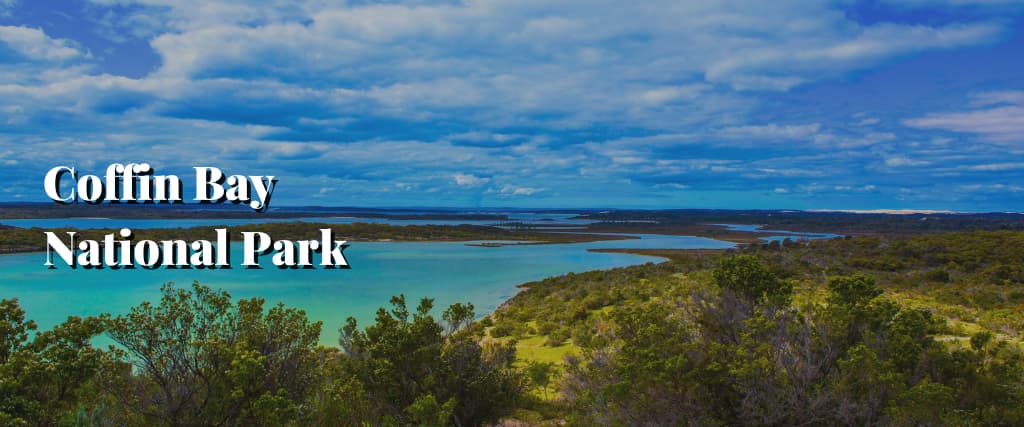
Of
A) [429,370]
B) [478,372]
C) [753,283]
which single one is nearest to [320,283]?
[478,372]

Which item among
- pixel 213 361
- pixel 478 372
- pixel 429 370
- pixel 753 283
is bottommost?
pixel 478 372

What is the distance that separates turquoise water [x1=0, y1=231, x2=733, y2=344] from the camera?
75.7 feet

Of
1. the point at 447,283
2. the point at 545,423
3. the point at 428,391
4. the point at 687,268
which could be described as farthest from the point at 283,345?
the point at 687,268

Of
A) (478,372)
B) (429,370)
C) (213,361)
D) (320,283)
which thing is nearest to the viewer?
(213,361)

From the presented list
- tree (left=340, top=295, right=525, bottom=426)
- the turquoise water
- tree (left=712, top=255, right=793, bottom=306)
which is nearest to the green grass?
tree (left=712, top=255, right=793, bottom=306)

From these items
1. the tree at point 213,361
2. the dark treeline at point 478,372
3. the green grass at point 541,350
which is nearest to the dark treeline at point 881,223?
the green grass at point 541,350

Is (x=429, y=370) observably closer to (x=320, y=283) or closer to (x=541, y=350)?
(x=541, y=350)

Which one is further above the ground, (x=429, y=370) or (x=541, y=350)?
(x=429, y=370)

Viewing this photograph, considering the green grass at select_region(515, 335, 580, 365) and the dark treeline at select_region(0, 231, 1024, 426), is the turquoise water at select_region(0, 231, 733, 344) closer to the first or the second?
the green grass at select_region(515, 335, 580, 365)

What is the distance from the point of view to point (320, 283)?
3033cm

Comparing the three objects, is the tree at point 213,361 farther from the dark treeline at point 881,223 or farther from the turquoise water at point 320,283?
the dark treeline at point 881,223

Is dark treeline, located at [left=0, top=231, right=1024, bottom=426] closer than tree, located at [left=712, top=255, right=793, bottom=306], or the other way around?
dark treeline, located at [left=0, top=231, right=1024, bottom=426]

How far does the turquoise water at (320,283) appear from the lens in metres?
23.1

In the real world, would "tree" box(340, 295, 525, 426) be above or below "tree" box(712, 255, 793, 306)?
below
